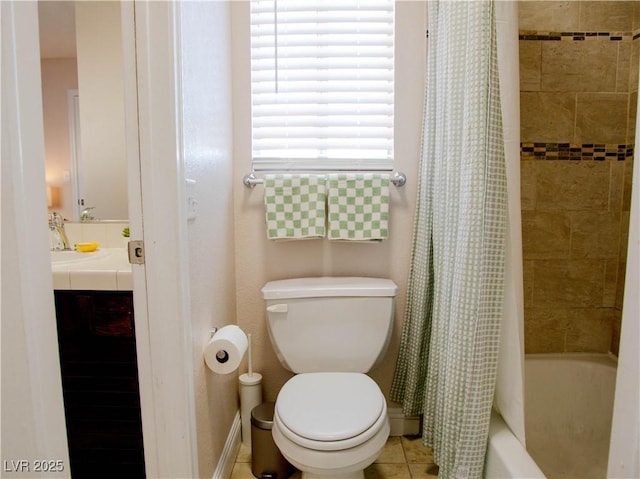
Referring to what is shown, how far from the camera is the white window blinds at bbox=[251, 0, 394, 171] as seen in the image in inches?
67.8

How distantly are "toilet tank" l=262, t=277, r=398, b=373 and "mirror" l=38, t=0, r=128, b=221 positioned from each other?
94 centimetres

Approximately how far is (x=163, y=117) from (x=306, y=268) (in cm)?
95

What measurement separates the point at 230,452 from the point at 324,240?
953mm

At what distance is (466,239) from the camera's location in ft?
3.95

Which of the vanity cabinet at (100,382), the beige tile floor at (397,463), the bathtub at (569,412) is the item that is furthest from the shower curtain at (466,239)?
the vanity cabinet at (100,382)

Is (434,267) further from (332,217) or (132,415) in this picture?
(132,415)

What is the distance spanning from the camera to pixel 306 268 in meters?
1.81

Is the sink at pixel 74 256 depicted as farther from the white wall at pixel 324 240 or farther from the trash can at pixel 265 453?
the trash can at pixel 265 453

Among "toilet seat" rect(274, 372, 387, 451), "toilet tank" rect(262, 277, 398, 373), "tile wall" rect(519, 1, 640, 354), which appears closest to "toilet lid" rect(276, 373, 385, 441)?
"toilet seat" rect(274, 372, 387, 451)

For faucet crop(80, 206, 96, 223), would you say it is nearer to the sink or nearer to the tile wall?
the sink

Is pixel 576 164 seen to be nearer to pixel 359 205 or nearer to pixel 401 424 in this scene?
pixel 359 205

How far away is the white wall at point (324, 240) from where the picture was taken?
1.72 m

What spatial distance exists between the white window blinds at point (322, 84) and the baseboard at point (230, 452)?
1143mm

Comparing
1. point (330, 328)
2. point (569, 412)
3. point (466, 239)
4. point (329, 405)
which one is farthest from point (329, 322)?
point (569, 412)
